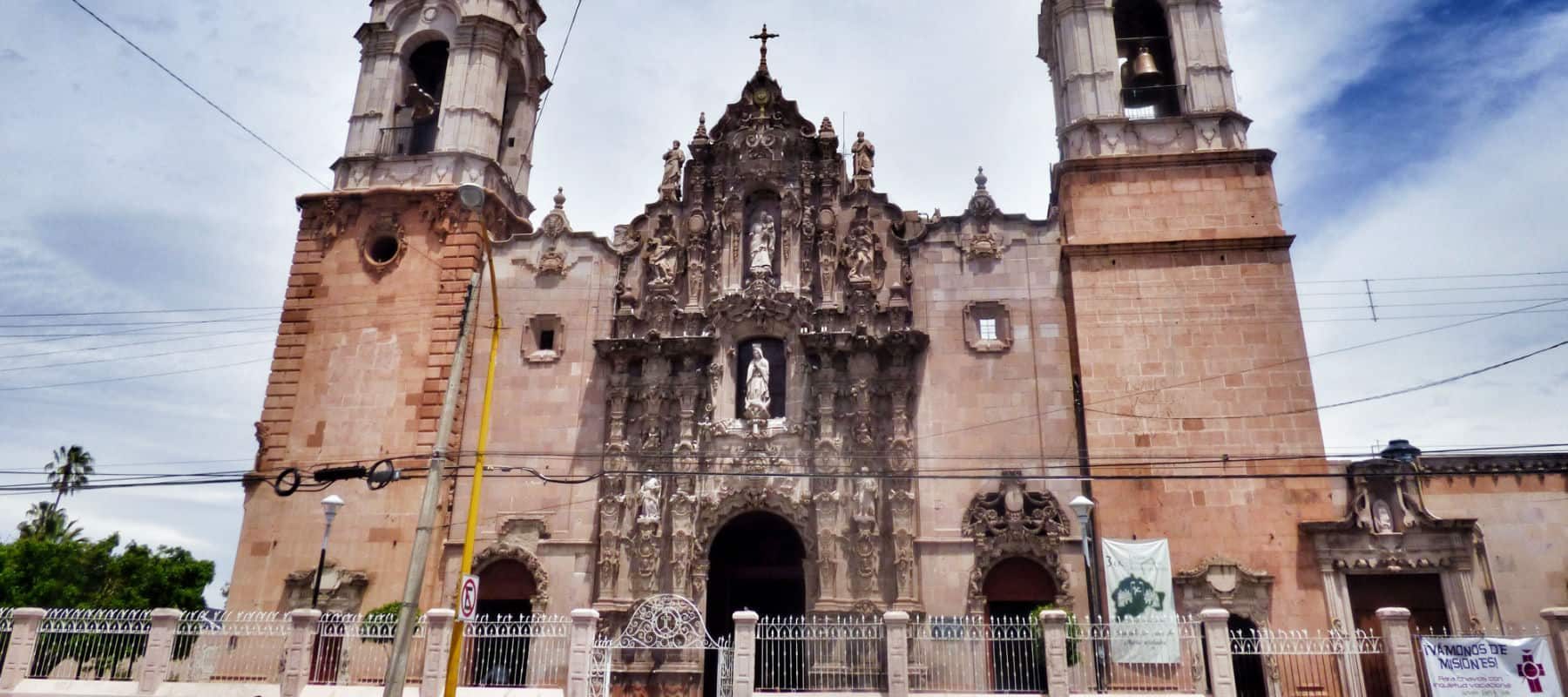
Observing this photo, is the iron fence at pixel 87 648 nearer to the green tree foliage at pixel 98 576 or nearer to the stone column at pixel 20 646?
the stone column at pixel 20 646

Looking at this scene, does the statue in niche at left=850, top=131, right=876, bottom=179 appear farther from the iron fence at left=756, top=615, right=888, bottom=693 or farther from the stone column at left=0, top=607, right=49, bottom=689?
the stone column at left=0, top=607, right=49, bottom=689

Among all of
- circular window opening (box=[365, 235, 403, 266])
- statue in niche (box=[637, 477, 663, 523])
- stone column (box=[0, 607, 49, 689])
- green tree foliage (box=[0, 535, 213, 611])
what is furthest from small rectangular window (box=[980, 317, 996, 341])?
green tree foliage (box=[0, 535, 213, 611])

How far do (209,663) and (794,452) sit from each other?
12558 millimetres

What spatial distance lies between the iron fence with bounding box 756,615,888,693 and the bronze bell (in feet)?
49.9

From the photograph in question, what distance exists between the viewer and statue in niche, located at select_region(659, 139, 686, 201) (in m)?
24.6

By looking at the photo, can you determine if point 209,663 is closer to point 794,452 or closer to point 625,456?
point 625,456

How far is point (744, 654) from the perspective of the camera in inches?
629

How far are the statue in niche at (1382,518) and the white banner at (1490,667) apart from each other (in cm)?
404

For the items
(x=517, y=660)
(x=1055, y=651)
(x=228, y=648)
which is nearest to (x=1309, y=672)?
(x=1055, y=651)

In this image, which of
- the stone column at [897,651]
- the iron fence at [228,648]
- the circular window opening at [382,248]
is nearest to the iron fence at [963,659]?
the stone column at [897,651]

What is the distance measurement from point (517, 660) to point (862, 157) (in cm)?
1448

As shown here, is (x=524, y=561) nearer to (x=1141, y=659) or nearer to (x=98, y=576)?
(x=1141, y=659)

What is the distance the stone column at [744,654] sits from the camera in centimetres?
1577

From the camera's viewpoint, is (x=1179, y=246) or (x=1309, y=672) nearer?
(x=1309, y=672)
